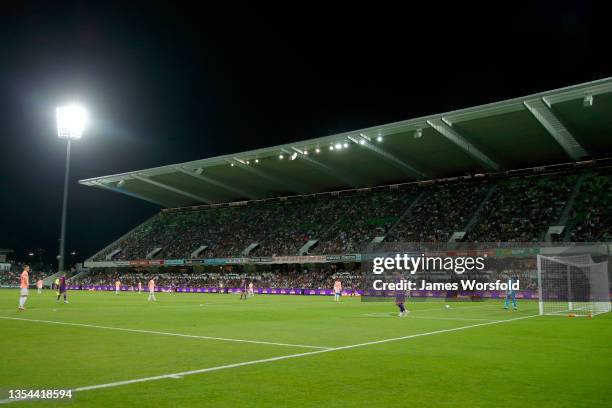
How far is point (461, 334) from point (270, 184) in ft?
176

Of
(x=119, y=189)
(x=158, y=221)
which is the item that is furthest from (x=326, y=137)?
(x=158, y=221)

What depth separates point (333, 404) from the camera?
251 inches

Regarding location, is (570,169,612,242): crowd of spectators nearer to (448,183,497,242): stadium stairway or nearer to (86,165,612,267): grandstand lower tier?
(86,165,612,267): grandstand lower tier

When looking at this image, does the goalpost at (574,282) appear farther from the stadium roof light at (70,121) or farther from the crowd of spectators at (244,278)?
the stadium roof light at (70,121)

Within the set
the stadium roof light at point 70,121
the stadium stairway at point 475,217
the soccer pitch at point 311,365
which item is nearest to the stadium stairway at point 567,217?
the stadium stairway at point 475,217

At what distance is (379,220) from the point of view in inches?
2282

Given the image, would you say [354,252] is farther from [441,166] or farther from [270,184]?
[270,184]

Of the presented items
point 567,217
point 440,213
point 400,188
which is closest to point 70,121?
point 440,213

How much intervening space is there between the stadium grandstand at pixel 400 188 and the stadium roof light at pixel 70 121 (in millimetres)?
21889

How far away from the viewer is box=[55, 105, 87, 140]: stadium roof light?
34625mm

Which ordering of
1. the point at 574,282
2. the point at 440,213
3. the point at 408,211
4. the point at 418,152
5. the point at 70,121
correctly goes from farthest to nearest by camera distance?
the point at 408,211, the point at 440,213, the point at 418,152, the point at 574,282, the point at 70,121

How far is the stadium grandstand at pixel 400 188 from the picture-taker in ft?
139

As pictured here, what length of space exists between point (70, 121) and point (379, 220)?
114 ft

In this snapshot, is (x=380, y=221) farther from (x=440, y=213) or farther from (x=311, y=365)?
(x=311, y=365)
